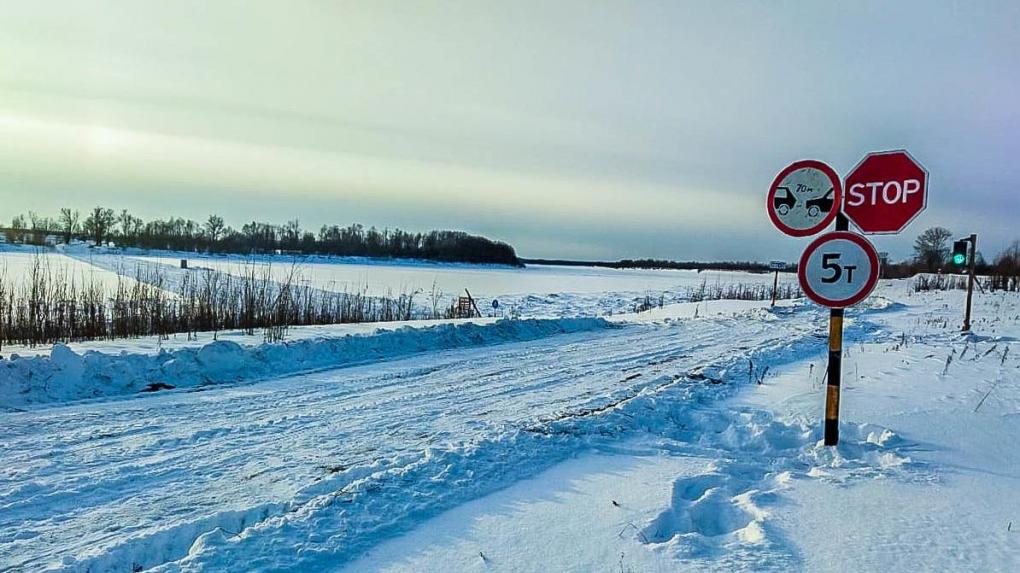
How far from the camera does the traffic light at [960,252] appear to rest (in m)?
→ 14.9

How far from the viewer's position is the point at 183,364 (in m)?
7.53

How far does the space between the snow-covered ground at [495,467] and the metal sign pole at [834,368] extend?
168 mm

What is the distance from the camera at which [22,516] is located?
3.39 metres

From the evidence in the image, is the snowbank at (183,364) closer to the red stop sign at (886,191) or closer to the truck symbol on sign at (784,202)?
the truck symbol on sign at (784,202)

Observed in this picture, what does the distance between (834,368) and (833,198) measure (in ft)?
4.22

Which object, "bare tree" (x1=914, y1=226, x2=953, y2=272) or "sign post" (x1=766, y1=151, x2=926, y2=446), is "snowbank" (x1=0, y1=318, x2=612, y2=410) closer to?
"sign post" (x1=766, y1=151, x2=926, y2=446)

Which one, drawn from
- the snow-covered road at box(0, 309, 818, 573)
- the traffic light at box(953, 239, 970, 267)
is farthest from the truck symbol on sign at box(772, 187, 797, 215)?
the traffic light at box(953, 239, 970, 267)

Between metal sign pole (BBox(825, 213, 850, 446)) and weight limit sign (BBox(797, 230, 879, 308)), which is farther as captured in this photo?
metal sign pole (BBox(825, 213, 850, 446))

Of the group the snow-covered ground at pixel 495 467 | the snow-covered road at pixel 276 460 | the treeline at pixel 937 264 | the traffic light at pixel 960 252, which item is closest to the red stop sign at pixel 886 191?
the snow-covered ground at pixel 495 467

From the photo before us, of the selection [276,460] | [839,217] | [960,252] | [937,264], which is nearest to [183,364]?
[276,460]

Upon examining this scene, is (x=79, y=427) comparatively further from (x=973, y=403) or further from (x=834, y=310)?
(x=973, y=403)

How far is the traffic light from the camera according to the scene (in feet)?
49.0

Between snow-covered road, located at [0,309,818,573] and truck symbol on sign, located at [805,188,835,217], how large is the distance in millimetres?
2425

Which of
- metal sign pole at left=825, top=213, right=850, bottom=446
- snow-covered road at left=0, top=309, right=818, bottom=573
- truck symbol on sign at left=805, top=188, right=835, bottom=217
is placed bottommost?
snow-covered road at left=0, top=309, right=818, bottom=573
